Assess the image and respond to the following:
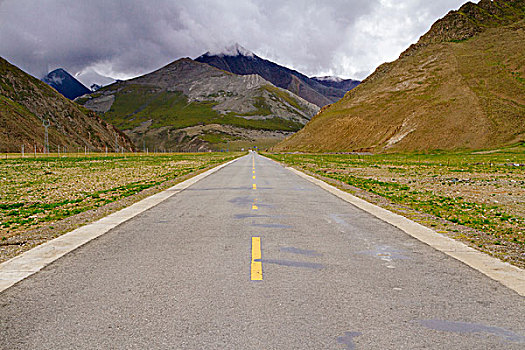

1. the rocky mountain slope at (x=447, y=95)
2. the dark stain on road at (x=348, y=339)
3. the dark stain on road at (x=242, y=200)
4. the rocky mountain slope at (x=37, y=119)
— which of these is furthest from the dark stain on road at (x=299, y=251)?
the rocky mountain slope at (x=37, y=119)

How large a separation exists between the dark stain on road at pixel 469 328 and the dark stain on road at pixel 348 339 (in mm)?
821

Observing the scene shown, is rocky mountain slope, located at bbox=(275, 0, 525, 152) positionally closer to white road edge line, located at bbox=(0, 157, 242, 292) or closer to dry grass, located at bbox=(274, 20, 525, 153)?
dry grass, located at bbox=(274, 20, 525, 153)

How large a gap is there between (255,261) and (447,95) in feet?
322

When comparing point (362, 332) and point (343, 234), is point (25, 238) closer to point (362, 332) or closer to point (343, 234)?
point (343, 234)

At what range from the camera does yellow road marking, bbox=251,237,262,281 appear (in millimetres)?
5574

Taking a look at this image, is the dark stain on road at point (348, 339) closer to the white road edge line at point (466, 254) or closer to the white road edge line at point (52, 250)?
the white road edge line at point (466, 254)

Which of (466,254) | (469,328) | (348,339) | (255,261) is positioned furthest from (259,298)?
(466,254)

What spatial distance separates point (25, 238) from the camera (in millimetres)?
8188

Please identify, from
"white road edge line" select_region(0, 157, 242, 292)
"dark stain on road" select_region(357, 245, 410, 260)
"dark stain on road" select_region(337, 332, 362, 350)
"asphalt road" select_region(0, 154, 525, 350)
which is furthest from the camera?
"dark stain on road" select_region(357, 245, 410, 260)

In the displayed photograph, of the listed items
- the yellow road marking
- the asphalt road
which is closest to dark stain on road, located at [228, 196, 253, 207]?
the asphalt road

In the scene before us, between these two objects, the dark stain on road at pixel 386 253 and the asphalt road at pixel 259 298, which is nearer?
the asphalt road at pixel 259 298

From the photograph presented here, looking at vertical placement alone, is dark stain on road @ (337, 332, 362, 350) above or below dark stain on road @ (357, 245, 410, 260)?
above

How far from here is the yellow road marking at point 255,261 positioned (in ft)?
18.3

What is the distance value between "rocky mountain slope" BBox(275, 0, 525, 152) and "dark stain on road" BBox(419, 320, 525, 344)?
81456mm
